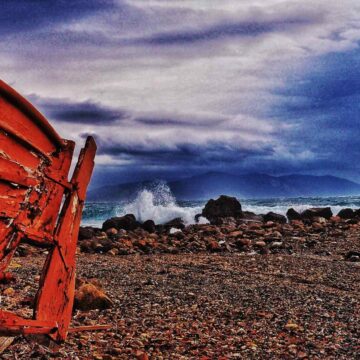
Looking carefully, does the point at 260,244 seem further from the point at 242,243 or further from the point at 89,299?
the point at 89,299

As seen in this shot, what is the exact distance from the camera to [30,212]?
3.98 meters

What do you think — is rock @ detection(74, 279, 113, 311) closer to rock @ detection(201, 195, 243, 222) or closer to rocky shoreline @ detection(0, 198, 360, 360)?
rocky shoreline @ detection(0, 198, 360, 360)

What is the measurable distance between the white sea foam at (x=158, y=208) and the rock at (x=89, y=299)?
19.5 m

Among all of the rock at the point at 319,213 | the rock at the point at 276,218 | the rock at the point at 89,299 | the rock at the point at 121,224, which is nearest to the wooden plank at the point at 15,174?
the rock at the point at 89,299

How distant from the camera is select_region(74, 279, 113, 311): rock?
21.3 ft

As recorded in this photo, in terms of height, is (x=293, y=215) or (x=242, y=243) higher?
(x=293, y=215)

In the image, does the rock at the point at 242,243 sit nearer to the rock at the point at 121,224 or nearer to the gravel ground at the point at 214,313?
the gravel ground at the point at 214,313

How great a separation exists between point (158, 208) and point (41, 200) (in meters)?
26.8

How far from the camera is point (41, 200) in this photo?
4.09 metres

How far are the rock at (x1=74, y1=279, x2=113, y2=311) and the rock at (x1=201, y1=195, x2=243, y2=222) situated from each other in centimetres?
1919

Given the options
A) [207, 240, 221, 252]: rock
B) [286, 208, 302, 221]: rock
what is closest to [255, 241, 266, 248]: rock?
[207, 240, 221, 252]: rock

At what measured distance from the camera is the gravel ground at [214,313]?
5328 mm

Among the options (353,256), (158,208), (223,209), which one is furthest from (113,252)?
(158,208)

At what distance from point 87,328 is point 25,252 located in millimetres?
7672
